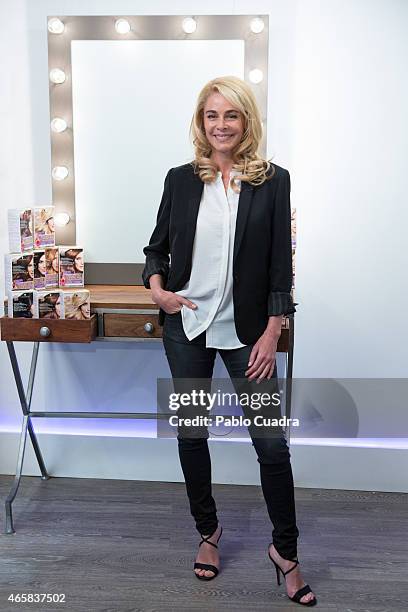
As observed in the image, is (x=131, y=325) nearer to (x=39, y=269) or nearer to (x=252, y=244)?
(x=39, y=269)

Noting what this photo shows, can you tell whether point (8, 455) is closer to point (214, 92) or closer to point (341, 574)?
point (341, 574)

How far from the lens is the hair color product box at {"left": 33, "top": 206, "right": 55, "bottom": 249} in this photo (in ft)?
8.66

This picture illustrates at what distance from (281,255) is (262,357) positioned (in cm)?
29

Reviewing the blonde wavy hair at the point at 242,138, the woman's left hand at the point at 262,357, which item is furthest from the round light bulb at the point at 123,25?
the woman's left hand at the point at 262,357

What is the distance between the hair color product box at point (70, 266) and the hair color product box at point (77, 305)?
0.83 feet

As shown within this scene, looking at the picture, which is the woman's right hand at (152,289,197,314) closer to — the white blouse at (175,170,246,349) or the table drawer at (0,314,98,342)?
the white blouse at (175,170,246,349)

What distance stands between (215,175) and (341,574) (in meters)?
1.27

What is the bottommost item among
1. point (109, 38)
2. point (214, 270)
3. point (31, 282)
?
point (31, 282)

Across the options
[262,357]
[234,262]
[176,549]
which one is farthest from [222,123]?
[176,549]

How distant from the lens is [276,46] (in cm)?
269

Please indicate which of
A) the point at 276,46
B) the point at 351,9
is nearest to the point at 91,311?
the point at 276,46

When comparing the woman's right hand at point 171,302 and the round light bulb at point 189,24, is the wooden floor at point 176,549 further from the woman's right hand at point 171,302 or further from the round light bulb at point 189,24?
the round light bulb at point 189,24

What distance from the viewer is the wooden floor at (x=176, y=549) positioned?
2.17 meters

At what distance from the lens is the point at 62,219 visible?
112 inches
